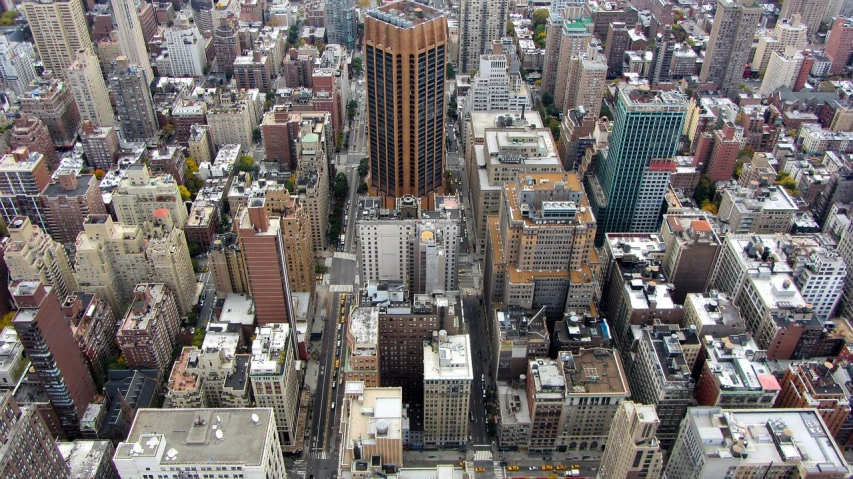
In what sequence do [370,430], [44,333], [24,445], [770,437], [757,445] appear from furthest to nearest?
[44,333], [770,437], [757,445], [370,430], [24,445]

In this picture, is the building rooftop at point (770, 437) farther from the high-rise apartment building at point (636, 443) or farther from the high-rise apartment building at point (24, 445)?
the high-rise apartment building at point (24, 445)

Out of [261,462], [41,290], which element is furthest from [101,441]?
[261,462]

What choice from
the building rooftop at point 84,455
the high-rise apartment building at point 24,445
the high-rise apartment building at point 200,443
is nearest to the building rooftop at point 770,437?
the high-rise apartment building at point 200,443

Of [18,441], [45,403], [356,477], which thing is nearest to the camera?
[18,441]

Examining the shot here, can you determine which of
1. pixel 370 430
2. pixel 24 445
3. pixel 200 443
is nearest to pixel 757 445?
pixel 370 430

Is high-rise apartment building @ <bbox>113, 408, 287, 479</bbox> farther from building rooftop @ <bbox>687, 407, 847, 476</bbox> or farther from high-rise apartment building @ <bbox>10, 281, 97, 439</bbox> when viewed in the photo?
building rooftop @ <bbox>687, 407, 847, 476</bbox>

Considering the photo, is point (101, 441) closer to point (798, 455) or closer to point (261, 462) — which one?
point (261, 462)

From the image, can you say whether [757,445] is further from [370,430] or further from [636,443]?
[370,430]
